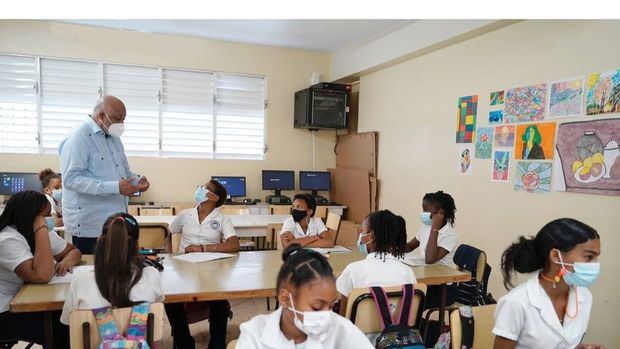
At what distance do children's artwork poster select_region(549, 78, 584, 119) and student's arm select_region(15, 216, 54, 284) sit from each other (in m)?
3.50

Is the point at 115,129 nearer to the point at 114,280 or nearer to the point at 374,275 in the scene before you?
the point at 114,280

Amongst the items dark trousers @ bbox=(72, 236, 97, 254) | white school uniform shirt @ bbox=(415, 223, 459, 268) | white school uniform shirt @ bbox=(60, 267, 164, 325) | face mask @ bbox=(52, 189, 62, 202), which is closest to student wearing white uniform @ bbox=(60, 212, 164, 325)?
white school uniform shirt @ bbox=(60, 267, 164, 325)

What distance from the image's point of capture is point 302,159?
21.3 ft

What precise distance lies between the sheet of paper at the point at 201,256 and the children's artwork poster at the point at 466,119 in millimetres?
2577

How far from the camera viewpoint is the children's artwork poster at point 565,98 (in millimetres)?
2967

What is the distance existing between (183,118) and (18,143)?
208 centimetres

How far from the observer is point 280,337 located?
1.33 meters

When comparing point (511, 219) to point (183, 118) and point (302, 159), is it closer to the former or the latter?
point (302, 159)

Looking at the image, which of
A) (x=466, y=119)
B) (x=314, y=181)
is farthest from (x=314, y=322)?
(x=314, y=181)

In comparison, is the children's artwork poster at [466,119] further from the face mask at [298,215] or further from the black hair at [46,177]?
the black hair at [46,177]

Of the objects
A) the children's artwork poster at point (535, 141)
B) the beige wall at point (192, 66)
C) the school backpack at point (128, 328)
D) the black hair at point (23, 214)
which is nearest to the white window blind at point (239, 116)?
the beige wall at point (192, 66)

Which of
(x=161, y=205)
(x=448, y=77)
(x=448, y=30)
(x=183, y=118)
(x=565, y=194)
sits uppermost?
(x=448, y=30)

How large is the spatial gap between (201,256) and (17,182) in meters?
3.62
